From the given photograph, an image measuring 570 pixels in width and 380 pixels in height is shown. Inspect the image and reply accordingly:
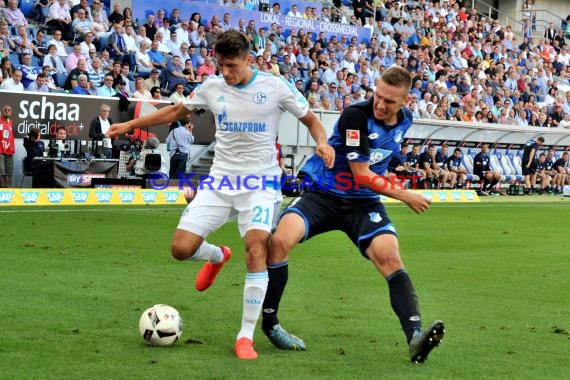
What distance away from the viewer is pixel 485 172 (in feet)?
110

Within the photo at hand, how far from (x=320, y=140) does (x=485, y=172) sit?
27.0m

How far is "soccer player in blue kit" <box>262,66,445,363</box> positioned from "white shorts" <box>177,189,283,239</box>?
0.17 meters

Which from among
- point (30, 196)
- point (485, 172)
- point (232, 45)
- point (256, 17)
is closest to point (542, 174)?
point (485, 172)

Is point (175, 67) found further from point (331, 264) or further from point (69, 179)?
point (331, 264)

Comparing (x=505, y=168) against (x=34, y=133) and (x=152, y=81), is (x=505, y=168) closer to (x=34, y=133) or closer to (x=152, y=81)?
(x=152, y=81)

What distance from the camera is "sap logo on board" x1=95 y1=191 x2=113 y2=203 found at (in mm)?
21438

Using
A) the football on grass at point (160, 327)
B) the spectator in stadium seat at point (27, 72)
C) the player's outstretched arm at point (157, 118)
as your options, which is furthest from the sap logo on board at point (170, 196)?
the football on grass at point (160, 327)

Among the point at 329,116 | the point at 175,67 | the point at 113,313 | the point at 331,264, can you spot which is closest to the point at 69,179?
the point at 175,67

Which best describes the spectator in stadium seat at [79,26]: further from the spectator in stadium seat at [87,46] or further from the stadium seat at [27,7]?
the stadium seat at [27,7]

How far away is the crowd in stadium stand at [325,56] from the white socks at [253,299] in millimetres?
15832

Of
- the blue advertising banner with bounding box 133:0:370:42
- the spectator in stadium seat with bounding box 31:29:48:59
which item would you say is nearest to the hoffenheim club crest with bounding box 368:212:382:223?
the spectator in stadium seat with bounding box 31:29:48:59

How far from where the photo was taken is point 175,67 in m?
27.0

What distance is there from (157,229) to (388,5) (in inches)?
1050

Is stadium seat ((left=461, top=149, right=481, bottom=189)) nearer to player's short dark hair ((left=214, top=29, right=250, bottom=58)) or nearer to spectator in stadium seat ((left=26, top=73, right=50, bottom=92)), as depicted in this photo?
spectator in stadium seat ((left=26, top=73, right=50, bottom=92))
